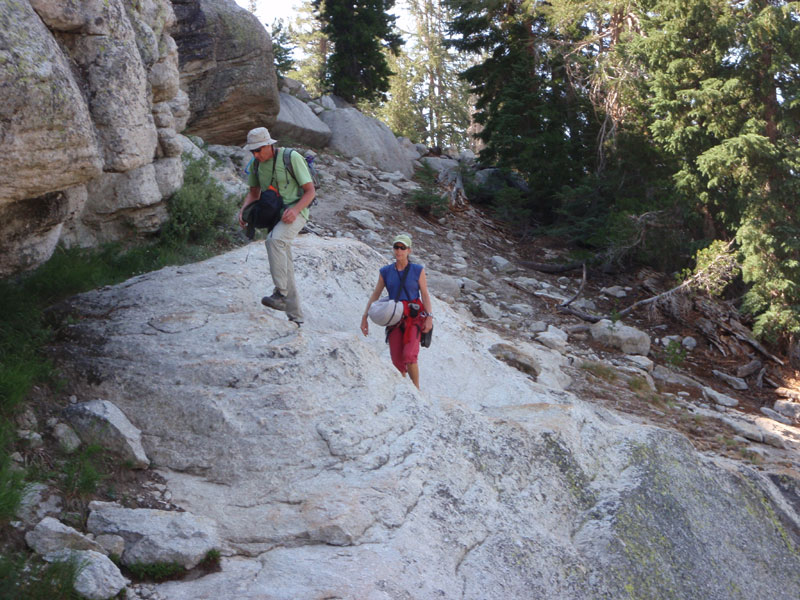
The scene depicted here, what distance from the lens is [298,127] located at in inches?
699

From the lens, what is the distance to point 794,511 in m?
6.80

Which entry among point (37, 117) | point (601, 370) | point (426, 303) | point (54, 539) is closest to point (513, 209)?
point (601, 370)

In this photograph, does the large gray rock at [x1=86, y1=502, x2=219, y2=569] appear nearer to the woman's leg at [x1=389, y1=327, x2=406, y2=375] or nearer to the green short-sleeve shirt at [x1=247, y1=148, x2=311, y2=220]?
the woman's leg at [x1=389, y1=327, x2=406, y2=375]

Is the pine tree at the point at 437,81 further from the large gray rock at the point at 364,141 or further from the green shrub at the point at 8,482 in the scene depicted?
the green shrub at the point at 8,482

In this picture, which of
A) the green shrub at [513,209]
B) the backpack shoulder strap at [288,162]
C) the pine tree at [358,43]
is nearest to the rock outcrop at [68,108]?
the backpack shoulder strap at [288,162]

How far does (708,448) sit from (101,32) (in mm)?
7559

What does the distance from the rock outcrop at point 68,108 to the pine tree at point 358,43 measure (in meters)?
14.8

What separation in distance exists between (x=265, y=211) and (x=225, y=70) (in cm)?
899

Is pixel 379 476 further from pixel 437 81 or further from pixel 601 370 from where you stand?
pixel 437 81

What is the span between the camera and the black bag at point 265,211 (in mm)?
6160

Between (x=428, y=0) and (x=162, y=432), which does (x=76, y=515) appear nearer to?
(x=162, y=432)

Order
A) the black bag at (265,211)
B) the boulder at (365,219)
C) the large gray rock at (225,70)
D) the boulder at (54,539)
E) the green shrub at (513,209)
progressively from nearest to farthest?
the boulder at (54,539), the black bag at (265,211), the large gray rock at (225,70), the boulder at (365,219), the green shrub at (513,209)

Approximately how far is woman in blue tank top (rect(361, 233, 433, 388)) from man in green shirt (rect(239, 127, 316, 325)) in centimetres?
87

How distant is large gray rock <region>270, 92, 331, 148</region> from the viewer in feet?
57.4
